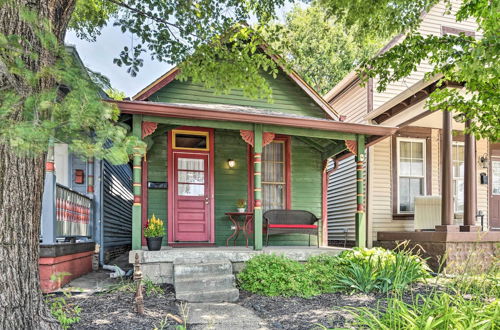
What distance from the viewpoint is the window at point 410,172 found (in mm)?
8781

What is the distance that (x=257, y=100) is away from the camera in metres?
7.85

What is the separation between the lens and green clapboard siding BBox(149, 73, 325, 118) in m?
7.33

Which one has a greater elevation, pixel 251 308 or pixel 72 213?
pixel 72 213

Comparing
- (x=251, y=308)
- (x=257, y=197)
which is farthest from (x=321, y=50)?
(x=251, y=308)

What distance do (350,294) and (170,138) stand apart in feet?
14.3

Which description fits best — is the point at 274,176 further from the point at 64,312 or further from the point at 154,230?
the point at 64,312

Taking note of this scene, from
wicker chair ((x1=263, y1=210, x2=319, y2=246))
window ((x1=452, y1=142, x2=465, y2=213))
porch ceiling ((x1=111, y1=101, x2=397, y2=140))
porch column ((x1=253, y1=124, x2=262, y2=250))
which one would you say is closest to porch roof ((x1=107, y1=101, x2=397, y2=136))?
porch ceiling ((x1=111, y1=101, x2=397, y2=140))

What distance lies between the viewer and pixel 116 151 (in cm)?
221

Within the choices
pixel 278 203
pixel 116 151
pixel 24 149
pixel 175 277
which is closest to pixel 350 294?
pixel 175 277

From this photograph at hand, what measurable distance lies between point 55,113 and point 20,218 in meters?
1.10

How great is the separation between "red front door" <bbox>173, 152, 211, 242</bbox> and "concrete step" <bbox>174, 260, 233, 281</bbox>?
1713 mm

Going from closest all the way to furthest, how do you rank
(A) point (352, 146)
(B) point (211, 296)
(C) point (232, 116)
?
(B) point (211, 296) < (C) point (232, 116) < (A) point (352, 146)

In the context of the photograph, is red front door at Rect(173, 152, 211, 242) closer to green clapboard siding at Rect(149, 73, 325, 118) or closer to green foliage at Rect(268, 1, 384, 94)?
green clapboard siding at Rect(149, 73, 325, 118)

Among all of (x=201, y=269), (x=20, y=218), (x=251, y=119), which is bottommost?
(x=201, y=269)
